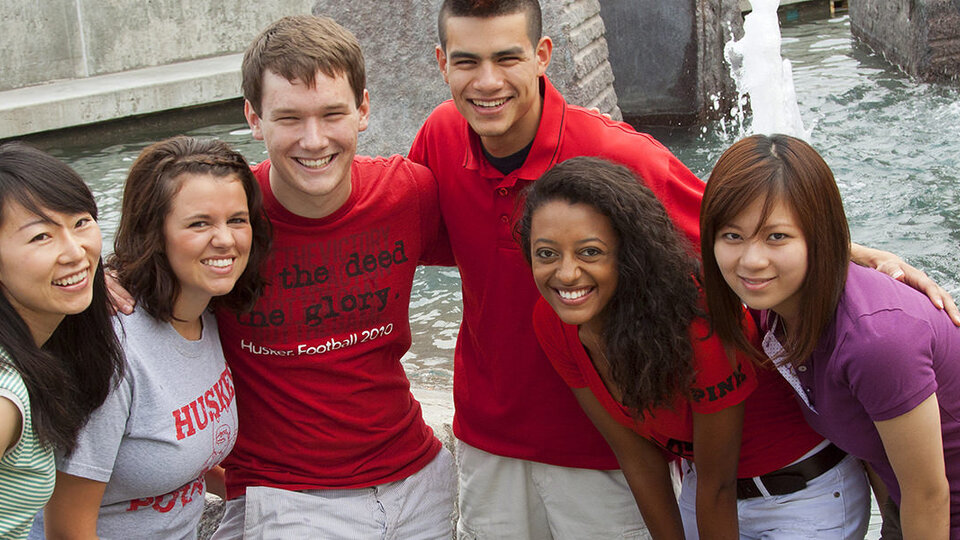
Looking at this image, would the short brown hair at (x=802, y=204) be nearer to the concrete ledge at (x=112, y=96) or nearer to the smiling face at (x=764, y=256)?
the smiling face at (x=764, y=256)

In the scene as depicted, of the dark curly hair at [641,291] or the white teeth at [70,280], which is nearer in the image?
the white teeth at [70,280]

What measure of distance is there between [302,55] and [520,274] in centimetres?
74

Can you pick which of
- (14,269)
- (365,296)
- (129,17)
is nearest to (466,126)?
(365,296)

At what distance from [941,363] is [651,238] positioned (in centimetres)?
62

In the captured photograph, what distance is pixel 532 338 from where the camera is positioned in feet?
8.10

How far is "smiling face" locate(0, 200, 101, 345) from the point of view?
1.90m

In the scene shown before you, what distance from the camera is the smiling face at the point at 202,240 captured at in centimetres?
221

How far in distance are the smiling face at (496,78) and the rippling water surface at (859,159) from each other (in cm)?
183

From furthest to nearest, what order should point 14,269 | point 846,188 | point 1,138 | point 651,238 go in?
point 1,138, point 846,188, point 651,238, point 14,269

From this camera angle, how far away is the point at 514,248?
2.44 meters

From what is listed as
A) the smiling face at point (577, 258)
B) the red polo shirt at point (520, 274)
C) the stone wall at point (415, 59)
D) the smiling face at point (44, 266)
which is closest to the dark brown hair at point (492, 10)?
the red polo shirt at point (520, 274)

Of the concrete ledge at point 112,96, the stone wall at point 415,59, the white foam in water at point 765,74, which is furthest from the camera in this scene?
the concrete ledge at point 112,96

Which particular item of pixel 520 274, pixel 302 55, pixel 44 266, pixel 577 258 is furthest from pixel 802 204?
pixel 44 266

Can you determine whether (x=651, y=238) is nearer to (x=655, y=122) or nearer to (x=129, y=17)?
(x=655, y=122)
